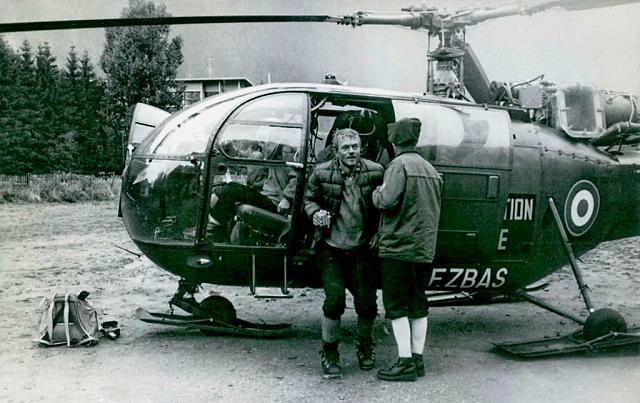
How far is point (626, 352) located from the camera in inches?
222

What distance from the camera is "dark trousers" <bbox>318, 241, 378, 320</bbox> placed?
489 cm

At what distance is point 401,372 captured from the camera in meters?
4.82

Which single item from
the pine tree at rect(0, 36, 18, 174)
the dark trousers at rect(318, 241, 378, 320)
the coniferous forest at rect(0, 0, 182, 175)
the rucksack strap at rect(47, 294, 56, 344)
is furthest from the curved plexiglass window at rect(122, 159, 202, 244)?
the coniferous forest at rect(0, 0, 182, 175)

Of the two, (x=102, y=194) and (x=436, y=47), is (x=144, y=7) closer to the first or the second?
(x=436, y=47)

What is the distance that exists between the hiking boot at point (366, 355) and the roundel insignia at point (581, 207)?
254 centimetres

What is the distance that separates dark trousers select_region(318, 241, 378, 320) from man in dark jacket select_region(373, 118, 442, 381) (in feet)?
0.54

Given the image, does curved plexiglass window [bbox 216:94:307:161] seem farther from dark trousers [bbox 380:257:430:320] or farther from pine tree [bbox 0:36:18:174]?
pine tree [bbox 0:36:18:174]

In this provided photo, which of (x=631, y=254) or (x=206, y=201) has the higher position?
(x=206, y=201)

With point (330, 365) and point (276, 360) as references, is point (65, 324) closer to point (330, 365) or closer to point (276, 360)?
point (276, 360)

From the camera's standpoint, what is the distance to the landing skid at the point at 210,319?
5754 millimetres

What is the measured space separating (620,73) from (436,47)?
172 cm

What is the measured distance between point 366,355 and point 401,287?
727mm

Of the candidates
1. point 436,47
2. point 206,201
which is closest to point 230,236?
point 206,201

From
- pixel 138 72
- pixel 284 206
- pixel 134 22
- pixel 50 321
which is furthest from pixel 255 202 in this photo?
pixel 138 72
